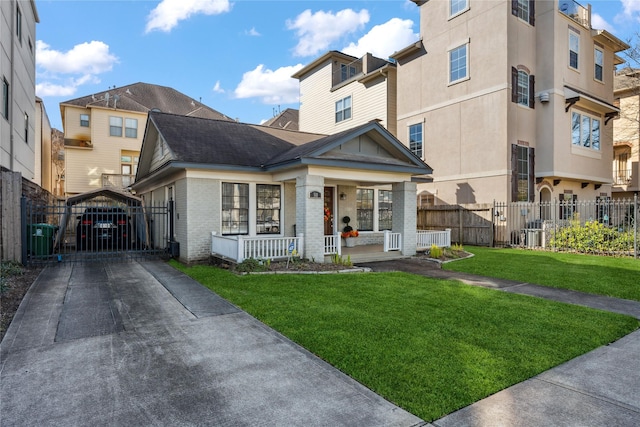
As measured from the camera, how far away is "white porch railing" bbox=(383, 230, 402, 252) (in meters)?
12.8

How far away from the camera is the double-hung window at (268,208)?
12617 millimetres

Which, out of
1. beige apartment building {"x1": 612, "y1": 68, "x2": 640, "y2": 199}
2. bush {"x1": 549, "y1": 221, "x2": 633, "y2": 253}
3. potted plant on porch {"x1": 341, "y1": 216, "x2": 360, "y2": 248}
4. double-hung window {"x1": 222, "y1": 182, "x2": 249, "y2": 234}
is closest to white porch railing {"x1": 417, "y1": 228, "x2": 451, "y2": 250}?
potted plant on porch {"x1": 341, "y1": 216, "x2": 360, "y2": 248}

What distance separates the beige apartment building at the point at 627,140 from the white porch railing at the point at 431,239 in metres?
18.7

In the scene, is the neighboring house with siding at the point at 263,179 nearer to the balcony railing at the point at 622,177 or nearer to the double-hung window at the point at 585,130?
the double-hung window at the point at 585,130

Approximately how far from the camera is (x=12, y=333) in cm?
510

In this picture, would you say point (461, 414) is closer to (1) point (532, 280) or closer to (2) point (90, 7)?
(1) point (532, 280)

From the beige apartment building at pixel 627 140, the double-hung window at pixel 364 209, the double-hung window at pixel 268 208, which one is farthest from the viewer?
the beige apartment building at pixel 627 140

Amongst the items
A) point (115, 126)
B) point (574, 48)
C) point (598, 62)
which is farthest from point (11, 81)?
point (598, 62)

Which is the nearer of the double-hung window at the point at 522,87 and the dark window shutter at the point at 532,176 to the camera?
the double-hung window at the point at 522,87

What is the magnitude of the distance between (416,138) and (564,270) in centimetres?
1172

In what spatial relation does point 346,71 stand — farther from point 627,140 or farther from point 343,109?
point 627,140

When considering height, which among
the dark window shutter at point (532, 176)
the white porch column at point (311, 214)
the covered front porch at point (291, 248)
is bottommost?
the covered front porch at point (291, 248)

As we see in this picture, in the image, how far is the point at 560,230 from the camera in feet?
49.9

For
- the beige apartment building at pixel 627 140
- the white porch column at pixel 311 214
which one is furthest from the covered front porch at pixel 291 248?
the beige apartment building at pixel 627 140
